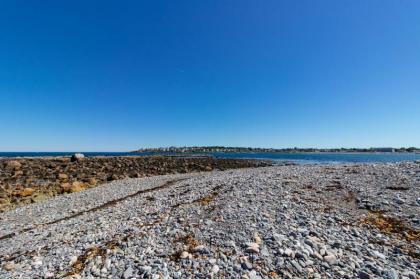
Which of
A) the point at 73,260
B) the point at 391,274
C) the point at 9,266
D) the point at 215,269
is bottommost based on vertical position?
the point at 9,266

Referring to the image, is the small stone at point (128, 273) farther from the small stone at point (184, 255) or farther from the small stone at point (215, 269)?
the small stone at point (215, 269)

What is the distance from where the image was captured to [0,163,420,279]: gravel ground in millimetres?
5172

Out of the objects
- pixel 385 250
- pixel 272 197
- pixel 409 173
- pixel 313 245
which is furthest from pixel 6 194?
pixel 409 173

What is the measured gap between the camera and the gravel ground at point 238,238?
17.0 ft

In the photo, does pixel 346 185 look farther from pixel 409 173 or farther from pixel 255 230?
pixel 255 230

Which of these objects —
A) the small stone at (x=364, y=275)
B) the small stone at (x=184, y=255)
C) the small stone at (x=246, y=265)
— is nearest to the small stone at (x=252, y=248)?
the small stone at (x=246, y=265)

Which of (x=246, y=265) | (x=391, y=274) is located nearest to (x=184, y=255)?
(x=246, y=265)

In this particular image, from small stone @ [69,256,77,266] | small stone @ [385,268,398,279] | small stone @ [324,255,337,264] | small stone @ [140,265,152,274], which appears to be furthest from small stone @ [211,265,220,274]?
small stone @ [69,256,77,266]

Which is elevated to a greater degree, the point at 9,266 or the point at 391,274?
the point at 391,274

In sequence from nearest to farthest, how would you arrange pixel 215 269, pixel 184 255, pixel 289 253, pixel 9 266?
pixel 215 269 < pixel 289 253 < pixel 184 255 < pixel 9 266

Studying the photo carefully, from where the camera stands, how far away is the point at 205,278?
192 inches

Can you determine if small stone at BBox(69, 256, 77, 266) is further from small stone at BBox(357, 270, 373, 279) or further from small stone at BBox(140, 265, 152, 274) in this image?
small stone at BBox(357, 270, 373, 279)

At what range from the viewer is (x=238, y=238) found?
6402 mm

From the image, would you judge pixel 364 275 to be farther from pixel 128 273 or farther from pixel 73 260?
pixel 73 260
